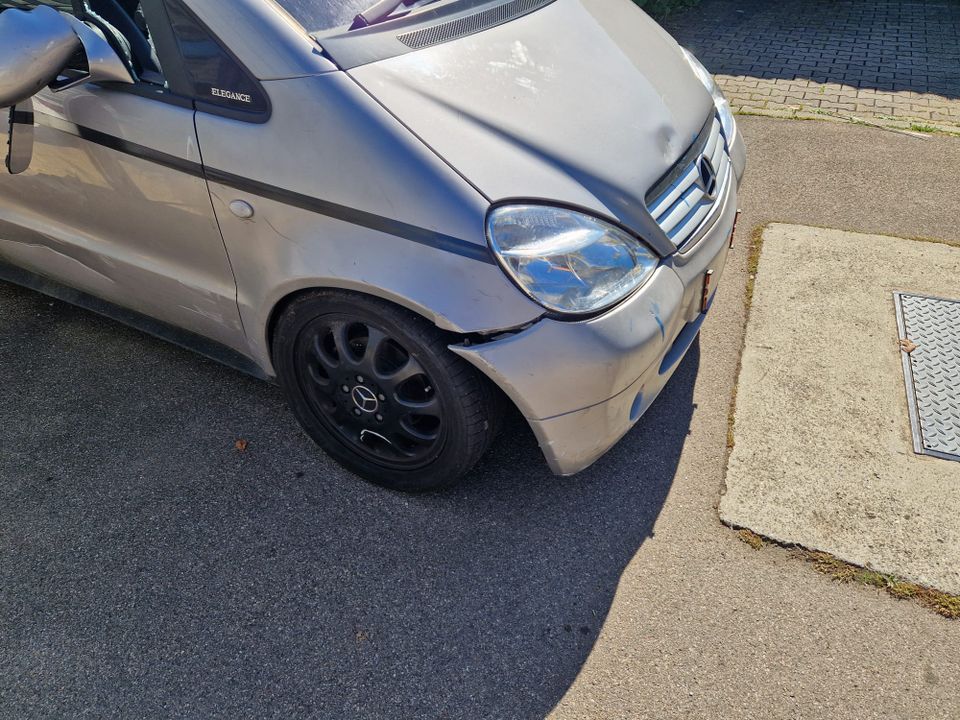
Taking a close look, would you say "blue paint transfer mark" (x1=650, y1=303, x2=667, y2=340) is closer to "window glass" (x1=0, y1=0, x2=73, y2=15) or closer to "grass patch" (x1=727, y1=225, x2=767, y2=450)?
"grass patch" (x1=727, y1=225, x2=767, y2=450)

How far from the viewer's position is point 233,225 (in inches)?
90.0

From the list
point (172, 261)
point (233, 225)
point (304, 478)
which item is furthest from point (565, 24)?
point (304, 478)

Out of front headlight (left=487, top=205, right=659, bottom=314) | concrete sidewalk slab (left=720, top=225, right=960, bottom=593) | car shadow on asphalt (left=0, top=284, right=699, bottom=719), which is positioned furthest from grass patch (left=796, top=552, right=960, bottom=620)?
front headlight (left=487, top=205, right=659, bottom=314)

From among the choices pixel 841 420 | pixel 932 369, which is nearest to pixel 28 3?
pixel 841 420

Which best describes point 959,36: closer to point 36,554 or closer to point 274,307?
point 274,307

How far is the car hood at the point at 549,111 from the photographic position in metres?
2.05

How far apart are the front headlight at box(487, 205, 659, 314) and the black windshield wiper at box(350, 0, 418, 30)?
77 cm

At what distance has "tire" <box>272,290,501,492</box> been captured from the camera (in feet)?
7.11

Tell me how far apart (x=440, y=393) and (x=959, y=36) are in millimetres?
7001

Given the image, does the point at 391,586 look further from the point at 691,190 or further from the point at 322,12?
the point at 322,12

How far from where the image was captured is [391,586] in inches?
90.2

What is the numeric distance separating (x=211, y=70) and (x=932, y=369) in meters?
2.80

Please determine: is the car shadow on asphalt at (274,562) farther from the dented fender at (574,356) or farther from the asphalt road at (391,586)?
the dented fender at (574,356)

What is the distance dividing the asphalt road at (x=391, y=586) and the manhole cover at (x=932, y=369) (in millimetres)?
671
